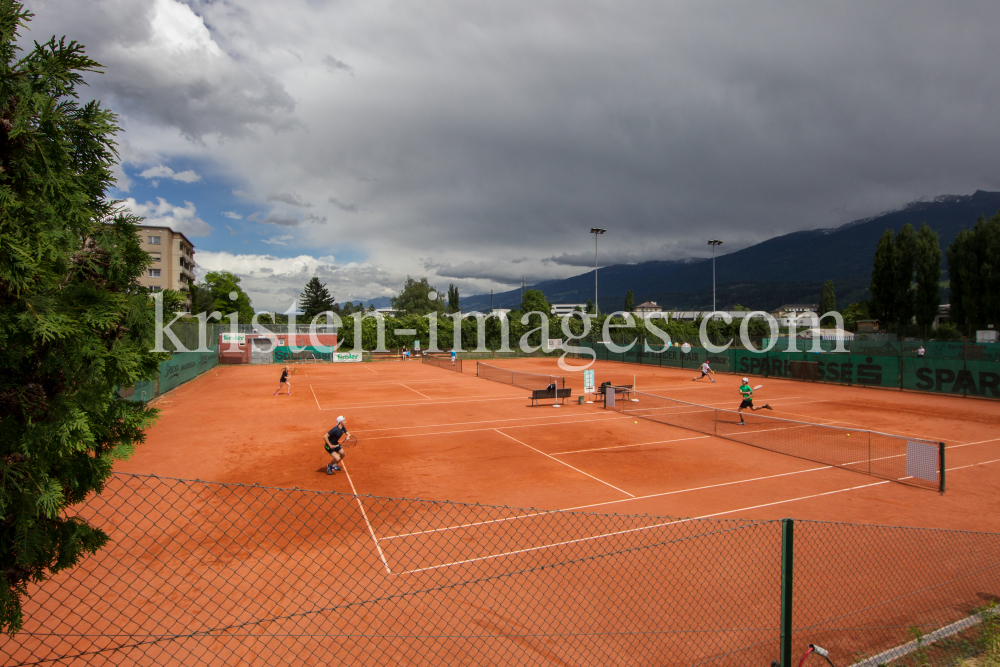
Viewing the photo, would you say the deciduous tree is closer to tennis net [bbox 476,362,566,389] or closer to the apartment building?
the apartment building

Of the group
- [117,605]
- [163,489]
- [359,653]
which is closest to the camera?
[359,653]

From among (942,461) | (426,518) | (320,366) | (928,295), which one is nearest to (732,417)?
(942,461)

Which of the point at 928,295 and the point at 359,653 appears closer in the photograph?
the point at 359,653

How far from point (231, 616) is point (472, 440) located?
1188 cm

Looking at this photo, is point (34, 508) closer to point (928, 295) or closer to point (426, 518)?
point (426, 518)

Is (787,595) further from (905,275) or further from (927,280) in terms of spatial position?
(905,275)

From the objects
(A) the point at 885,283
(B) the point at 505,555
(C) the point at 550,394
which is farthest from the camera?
(A) the point at 885,283

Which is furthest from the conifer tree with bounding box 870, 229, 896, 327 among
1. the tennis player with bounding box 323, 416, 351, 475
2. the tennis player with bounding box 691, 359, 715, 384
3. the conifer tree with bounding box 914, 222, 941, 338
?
the tennis player with bounding box 323, 416, 351, 475

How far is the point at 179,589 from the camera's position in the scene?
25.7 feet

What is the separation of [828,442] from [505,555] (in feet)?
46.4

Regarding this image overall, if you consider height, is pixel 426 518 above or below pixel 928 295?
below

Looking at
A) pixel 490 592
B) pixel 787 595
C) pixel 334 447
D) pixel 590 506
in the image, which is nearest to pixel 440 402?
pixel 334 447

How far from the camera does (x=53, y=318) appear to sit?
3102 mm

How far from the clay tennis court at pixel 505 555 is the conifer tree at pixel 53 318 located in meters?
1.12
